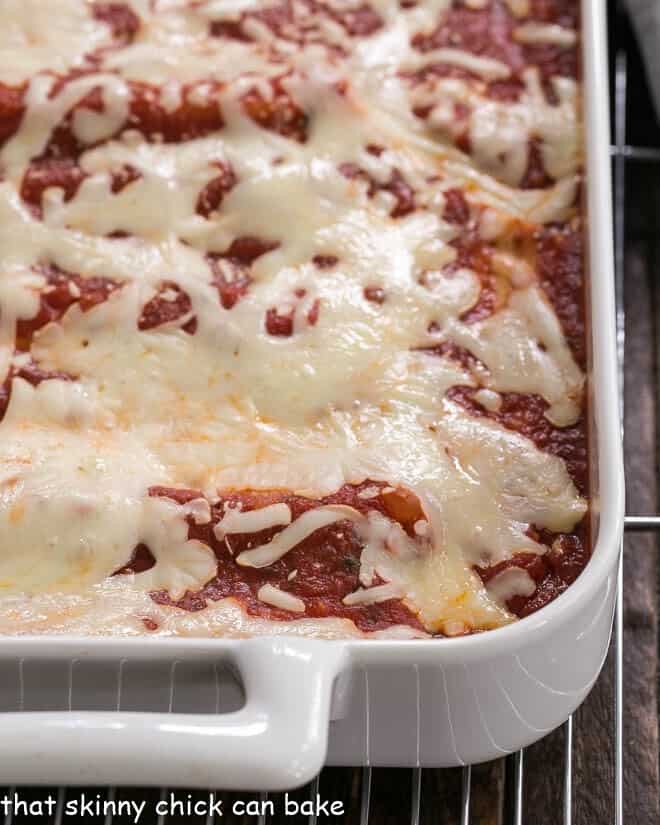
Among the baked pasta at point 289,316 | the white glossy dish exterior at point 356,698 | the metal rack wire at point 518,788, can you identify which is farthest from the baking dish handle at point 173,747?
the metal rack wire at point 518,788

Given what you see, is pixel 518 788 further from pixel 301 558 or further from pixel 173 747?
pixel 173 747

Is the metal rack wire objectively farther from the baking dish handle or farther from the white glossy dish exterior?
the baking dish handle

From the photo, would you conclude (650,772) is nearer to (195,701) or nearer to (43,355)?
(195,701)

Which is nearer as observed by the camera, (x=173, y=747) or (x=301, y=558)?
(x=173, y=747)

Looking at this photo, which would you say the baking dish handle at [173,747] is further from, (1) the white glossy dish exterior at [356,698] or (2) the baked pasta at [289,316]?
(2) the baked pasta at [289,316]

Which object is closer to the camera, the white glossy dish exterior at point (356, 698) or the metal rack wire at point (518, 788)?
the white glossy dish exterior at point (356, 698)

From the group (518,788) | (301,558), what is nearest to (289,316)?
(301,558)

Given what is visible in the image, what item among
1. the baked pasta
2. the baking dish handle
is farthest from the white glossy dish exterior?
the baked pasta

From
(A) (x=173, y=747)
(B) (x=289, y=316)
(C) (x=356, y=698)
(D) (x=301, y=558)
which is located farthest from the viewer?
(B) (x=289, y=316)
